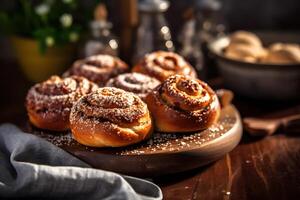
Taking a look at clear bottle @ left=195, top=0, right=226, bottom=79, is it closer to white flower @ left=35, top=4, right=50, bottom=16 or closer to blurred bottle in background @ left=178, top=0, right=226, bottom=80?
blurred bottle in background @ left=178, top=0, right=226, bottom=80

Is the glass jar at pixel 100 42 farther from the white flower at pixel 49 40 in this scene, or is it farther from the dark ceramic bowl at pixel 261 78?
the dark ceramic bowl at pixel 261 78

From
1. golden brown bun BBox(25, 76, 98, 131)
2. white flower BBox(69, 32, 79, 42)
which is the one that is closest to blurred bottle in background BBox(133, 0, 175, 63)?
white flower BBox(69, 32, 79, 42)

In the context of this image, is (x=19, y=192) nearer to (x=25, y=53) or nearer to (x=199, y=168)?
(x=199, y=168)

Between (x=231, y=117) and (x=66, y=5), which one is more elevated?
(x=66, y=5)

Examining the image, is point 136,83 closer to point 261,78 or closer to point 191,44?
point 261,78

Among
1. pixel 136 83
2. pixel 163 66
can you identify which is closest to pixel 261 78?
pixel 163 66

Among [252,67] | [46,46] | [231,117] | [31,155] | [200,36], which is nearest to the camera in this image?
[31,155]

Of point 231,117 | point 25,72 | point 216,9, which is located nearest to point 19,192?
point 231,117
